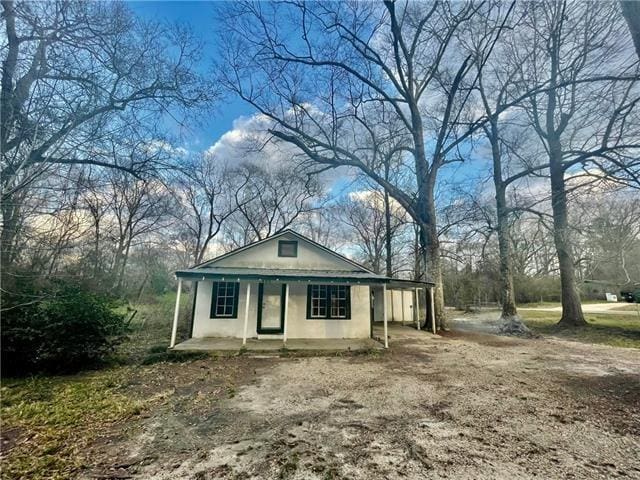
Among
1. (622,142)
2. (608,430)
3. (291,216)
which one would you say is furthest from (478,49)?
(291,216)

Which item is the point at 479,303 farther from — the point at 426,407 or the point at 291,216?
the point at 426,407

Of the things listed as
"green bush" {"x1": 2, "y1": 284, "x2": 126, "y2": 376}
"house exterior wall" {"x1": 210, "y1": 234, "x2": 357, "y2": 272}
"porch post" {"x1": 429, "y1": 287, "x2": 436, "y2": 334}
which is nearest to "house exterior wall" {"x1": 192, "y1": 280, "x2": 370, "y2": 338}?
"house exterior wall" {"x1": 210, "y1": 234, "x2": 357, "y2": 272}

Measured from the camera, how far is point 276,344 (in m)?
9.46

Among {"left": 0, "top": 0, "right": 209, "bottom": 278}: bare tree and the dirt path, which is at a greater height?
{"left": 0, "top": 0, "right": 209, "bottom": 278}: bare tree

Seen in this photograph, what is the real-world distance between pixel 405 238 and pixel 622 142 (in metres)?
16.5

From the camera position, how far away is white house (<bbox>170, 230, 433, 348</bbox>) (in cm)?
1041

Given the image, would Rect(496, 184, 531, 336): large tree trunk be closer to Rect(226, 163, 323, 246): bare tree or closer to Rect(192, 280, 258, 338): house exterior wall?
Rect(192, 280, 258, 338): house exterior wall

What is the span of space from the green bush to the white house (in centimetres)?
384

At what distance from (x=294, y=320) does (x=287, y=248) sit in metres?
2.79

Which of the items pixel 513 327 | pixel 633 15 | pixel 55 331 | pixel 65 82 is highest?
pixel 633 15

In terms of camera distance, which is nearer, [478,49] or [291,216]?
[478,49]

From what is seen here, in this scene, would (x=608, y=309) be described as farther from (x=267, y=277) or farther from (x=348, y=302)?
(x=267, y=277)

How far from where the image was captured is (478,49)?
11203 millimetres

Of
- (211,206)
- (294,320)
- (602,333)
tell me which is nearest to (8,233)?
(294,320)
